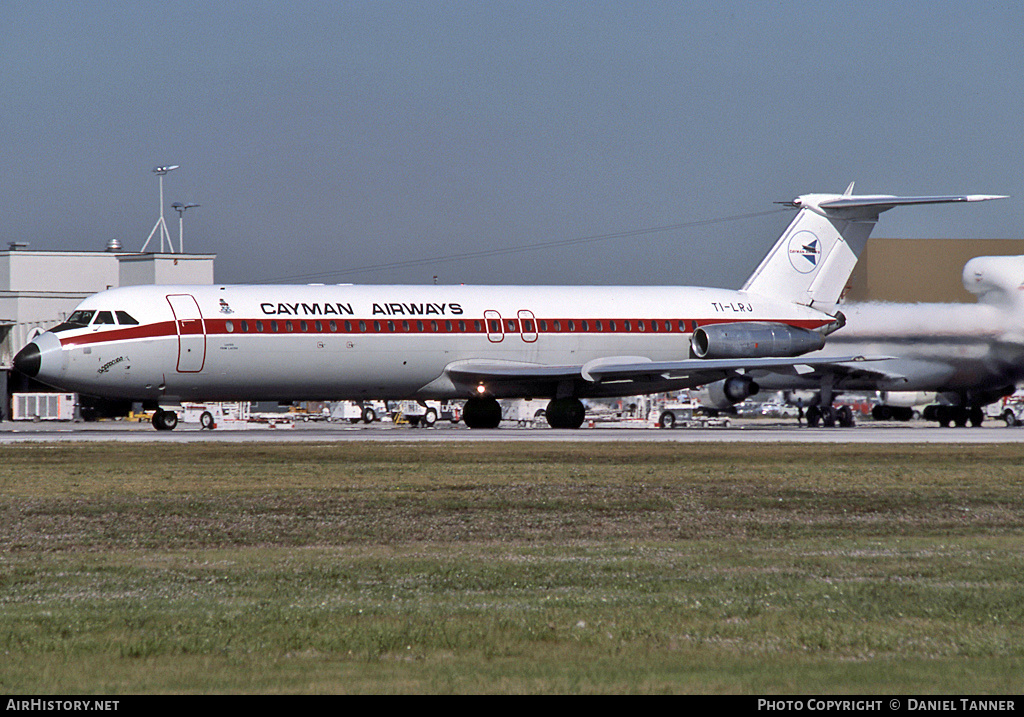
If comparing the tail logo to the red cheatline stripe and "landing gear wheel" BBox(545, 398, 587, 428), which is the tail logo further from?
"landing gear wheel" BBox(545, 398, 587, 428)

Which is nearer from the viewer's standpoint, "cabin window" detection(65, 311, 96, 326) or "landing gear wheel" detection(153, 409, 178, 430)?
"cabin window" detection(65, 311, 96, 326)

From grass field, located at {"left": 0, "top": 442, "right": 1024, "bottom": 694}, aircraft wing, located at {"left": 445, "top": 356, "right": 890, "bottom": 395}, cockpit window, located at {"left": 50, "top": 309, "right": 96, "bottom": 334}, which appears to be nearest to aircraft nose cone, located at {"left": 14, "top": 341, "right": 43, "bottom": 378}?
cockpit window, located at {"left": 50, "top": 309, "right": 96, "bottom": 334}

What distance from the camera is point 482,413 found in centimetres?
4956

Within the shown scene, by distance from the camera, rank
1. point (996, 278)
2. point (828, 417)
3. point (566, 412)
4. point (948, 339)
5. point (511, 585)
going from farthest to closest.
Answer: point (828, 417)
point (948, 339)
point (996, 278)
point (566, 412)
point (511, 585)

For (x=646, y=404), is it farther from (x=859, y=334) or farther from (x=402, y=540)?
(x=402, y=540)

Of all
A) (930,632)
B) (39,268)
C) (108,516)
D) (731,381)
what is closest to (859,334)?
(731,381)

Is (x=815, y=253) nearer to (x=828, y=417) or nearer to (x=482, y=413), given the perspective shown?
(x=828, y=417)

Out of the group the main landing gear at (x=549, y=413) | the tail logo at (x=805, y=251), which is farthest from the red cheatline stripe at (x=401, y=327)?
the main landing gear at (x=549, y=413)

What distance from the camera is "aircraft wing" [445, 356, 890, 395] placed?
4475cm

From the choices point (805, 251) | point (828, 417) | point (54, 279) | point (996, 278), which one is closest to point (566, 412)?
point (805, 251)

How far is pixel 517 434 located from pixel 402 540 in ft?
90.2

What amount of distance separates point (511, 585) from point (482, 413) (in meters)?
37.9

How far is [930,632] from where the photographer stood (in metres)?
9.52

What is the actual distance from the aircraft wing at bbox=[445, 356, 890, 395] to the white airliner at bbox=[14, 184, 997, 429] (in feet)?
0.23
